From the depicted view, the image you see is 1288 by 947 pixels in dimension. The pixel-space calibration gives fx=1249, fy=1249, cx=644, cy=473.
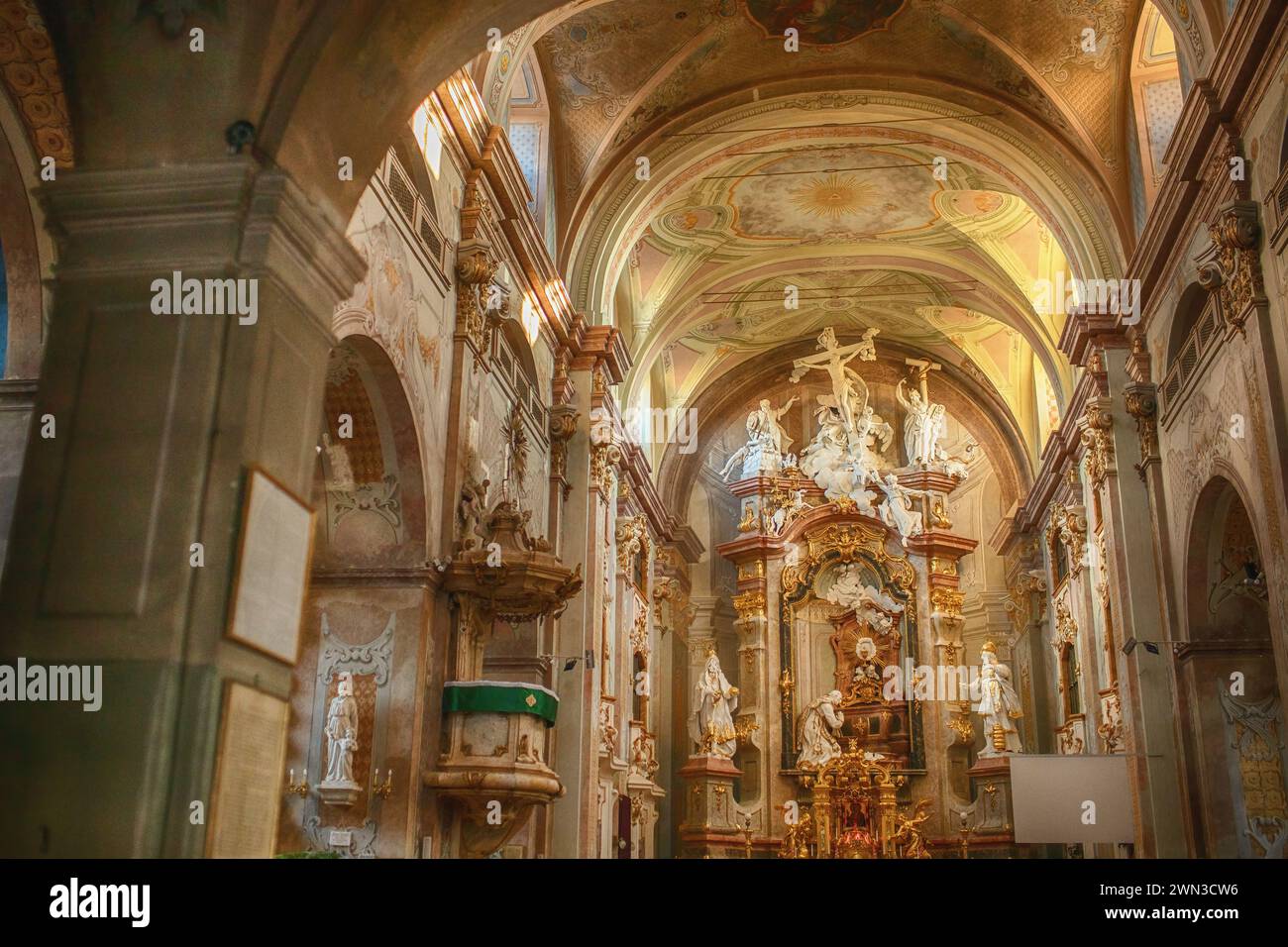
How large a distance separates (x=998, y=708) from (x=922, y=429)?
19.7 ft

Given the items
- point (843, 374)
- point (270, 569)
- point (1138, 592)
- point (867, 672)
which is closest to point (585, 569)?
point (1138, 592)

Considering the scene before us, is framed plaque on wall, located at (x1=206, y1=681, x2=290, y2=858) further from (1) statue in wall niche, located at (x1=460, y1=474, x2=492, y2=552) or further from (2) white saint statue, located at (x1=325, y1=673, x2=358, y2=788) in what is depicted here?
(1) statue in wall niche, located at (x1=460, y1=474, x2=492, y2=552)

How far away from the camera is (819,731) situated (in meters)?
23.7

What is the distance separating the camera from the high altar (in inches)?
891

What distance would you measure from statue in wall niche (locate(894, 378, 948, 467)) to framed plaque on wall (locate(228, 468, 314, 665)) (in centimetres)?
2024

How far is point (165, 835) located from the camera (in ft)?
18.4

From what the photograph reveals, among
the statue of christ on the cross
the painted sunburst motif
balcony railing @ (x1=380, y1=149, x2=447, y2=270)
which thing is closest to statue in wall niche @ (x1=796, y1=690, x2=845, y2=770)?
the statue of christ on the cross

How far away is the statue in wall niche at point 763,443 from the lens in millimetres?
25953

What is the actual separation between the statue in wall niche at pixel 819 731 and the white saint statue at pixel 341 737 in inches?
571

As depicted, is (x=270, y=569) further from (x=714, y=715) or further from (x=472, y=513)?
(x=714, y=715)

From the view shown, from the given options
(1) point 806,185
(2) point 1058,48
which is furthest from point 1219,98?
(1) point 806,185

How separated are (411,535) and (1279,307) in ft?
24.0

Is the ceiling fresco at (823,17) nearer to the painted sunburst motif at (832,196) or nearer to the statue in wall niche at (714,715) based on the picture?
the painted sunburst motif at (832,196)
